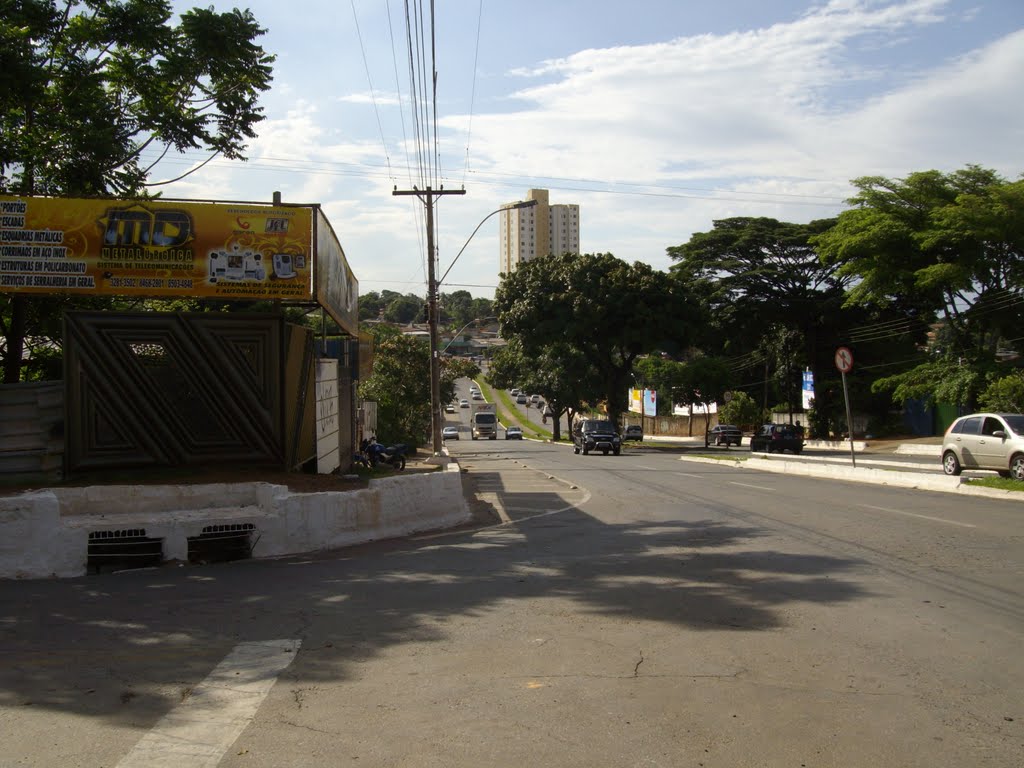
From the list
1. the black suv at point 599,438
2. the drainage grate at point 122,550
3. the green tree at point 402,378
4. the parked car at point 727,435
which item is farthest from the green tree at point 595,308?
the drainage grate at point 122,550

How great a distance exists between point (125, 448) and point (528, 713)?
334 inches

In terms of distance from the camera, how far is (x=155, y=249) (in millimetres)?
12359

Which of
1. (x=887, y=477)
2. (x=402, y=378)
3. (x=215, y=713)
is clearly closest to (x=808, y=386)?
(x=402, y=378)

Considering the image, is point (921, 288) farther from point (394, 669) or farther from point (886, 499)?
point (394, 669)

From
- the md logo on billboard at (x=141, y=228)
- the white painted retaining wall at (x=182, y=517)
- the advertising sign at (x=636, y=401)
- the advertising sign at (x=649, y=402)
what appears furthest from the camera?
the advertising sign at (x=636, y=401)

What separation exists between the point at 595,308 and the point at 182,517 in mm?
40825

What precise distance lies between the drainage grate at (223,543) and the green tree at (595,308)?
40276 millimetres

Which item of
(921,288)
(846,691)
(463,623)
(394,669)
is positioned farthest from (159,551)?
(921,288)

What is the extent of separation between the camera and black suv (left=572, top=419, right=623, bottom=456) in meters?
42.5

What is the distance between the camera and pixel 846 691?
5656 mm

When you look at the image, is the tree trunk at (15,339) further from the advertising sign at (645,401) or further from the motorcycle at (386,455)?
the advertising sign at (645,401)

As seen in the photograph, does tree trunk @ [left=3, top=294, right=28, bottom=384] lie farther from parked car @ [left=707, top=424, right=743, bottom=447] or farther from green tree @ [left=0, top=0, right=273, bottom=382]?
parked car @ [left=707, top=424, right=743, bottom=447]

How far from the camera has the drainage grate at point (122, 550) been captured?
32.0ft

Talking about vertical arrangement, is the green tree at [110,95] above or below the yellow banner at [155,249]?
above
